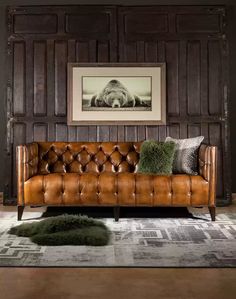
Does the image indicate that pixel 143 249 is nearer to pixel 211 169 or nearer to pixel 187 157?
pixel 211 169

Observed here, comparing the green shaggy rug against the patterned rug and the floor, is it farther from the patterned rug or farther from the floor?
the floor

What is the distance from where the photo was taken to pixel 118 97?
536cm

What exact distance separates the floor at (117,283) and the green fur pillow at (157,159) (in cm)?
182

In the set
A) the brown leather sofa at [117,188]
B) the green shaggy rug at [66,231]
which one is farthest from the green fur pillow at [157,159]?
the green shaggy rug at [66,231]

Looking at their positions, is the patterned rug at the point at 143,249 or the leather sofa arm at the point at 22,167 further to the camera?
the leather sofa arm at the point at 22,167

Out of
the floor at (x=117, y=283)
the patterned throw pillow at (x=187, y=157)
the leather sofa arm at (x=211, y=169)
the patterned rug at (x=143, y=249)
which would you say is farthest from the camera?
the patterned throw pillow at (x=187, y=157)

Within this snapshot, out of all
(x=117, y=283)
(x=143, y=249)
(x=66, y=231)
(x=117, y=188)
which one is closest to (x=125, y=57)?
(x=117, y=188)

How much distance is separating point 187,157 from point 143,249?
5.32ft

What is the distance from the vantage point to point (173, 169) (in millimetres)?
4695

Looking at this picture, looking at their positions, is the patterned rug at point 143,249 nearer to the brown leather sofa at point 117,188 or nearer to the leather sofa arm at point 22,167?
the brown leather sofa at point 117,188

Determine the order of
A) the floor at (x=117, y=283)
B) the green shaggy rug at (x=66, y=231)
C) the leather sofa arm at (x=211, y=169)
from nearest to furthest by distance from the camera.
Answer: the floor at (x=117, y=283), the green shaggy rug at (x=66, y=231), the leather sofa arm at (x=211, y=169)

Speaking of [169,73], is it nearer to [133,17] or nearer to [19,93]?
[133,17]

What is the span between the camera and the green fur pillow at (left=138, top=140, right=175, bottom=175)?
4480mm

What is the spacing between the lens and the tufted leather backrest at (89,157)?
16.1 feet
